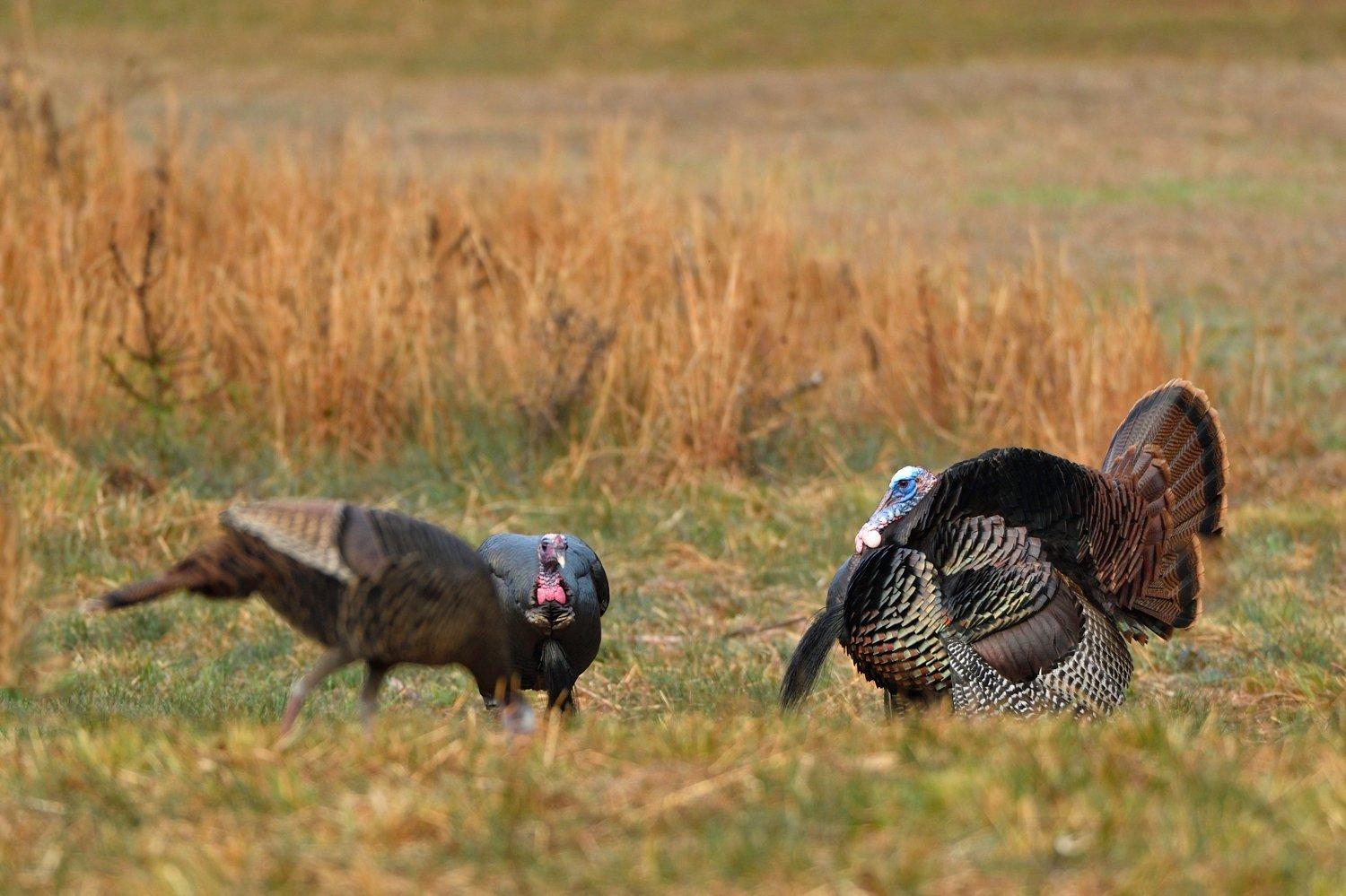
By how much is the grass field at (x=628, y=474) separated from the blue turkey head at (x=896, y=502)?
536 mm

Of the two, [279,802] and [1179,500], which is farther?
[1179,500]

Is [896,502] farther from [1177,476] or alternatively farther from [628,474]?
[628,474]

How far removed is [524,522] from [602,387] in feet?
3.37

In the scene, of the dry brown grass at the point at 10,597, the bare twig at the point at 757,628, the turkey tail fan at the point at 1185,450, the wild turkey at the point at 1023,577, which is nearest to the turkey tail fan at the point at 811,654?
the wild turkey at the point at 1023,577

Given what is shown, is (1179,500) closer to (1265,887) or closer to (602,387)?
(1265,887)

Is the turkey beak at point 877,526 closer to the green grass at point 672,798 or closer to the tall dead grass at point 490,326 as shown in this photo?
the green grass at point 672,798

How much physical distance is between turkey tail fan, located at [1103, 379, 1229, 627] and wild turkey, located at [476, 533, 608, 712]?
5.63 feet

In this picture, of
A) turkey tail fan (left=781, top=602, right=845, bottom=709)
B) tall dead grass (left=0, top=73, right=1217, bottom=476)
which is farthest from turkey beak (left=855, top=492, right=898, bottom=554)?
tall dead grass (left=0, top=73, right=1217, bottom=476)

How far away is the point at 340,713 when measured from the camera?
201 inches

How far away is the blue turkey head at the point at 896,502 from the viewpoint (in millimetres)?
4816

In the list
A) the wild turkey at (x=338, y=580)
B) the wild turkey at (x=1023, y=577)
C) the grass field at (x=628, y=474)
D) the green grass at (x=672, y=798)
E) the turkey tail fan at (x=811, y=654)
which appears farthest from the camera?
the turkey tail fan at (x=811, y=654)

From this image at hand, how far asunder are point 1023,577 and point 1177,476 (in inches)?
32.9

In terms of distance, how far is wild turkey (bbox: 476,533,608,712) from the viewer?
4836 millimetres

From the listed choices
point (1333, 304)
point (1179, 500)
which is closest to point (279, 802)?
point (1179, 500)
